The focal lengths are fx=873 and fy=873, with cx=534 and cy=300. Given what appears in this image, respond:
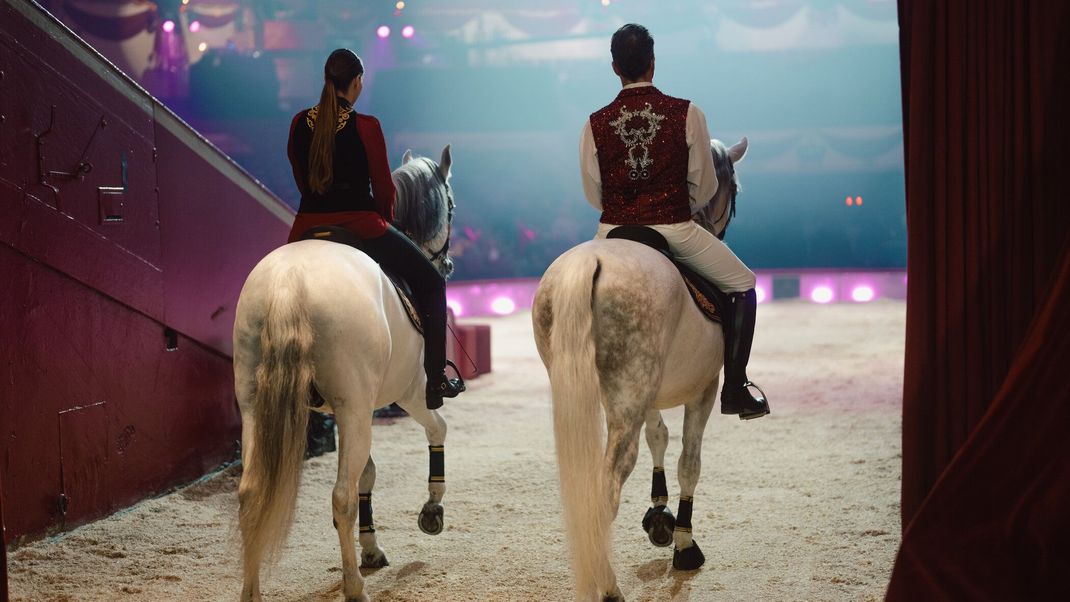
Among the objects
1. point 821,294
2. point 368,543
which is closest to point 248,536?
point 368,543

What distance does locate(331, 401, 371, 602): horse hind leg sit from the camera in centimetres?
271

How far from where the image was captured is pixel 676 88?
1223 inches

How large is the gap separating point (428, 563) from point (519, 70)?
2395 cm

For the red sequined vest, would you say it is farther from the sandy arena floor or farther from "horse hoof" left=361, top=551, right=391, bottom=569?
"horse hoof" left=361, top=551, right=391, bottom=569

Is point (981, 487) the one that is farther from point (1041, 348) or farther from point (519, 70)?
point (519, 70)

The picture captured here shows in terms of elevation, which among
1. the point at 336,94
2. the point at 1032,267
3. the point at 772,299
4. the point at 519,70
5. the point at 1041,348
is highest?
the point at 519,70

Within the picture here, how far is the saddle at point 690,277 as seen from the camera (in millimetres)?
2809

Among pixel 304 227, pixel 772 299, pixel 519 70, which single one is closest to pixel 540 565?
pixel 304 227

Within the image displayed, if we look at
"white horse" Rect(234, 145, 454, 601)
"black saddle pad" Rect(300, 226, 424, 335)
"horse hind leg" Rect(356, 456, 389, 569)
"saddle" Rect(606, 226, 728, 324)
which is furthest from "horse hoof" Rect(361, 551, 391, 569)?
"saddle" Rect(606, 226, 728, 324)

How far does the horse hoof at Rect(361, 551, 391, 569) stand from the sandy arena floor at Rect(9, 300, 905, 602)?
2.0 inches

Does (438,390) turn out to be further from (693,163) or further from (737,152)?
(737,152)

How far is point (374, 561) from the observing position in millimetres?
3324

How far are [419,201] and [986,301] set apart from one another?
2127mm

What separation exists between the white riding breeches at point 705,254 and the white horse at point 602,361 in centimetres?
16
